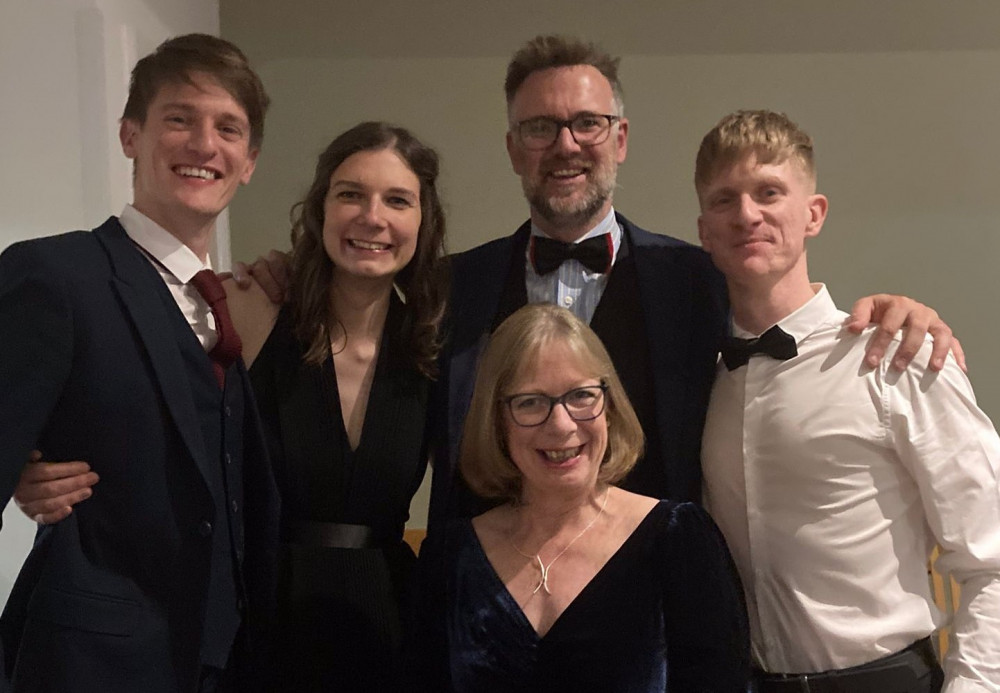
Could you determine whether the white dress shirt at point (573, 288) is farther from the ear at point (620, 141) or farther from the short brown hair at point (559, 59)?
the short brown hair at point (559, 59)

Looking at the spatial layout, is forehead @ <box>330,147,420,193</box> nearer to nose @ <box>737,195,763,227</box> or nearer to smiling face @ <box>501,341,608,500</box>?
smiling face @ <box>501,341,608,500</box>

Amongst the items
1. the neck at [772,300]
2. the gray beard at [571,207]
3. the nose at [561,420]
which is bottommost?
the nose at [561,420]

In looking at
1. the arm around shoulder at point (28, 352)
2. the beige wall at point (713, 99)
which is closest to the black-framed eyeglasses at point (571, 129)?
the arm around shoulder at point (28, 352)

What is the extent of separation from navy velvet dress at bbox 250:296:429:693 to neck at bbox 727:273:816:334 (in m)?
0.69

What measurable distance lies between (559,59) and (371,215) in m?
0.63

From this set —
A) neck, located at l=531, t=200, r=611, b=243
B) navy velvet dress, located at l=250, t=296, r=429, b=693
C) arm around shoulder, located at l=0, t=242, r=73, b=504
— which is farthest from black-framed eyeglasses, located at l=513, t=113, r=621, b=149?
arm around shoulder, located at l=0, t=242, r=73, b=504

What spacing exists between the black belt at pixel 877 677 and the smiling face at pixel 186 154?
135 cm

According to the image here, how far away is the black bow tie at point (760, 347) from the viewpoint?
5.67ft

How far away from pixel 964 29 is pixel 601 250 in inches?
103

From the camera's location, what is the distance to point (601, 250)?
6.87ft

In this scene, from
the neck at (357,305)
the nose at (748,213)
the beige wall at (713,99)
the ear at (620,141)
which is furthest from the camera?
the beige wall at (713,99)

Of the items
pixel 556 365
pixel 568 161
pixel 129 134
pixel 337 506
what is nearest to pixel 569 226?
pixel 568 161

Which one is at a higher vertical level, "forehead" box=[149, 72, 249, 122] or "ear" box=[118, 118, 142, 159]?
"forehead" box=[149, 72, 249, 122]

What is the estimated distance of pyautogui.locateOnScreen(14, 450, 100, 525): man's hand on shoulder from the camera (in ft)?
4.77
